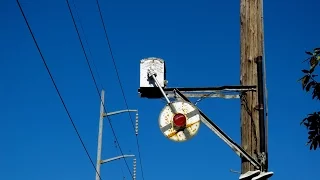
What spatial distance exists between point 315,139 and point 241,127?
Result: 4.61 feet

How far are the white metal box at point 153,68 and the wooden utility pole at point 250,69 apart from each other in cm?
121

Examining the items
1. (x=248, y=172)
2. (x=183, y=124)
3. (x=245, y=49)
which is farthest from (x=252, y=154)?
(x=245, y=49)

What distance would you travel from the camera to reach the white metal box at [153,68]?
26.8 ft

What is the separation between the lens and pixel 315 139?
6328 mm

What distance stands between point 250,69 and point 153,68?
1.47m

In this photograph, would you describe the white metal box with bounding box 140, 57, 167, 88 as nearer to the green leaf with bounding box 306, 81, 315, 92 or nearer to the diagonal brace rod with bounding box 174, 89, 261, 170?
the diagonal brace rod with bounding box 174, 89, 261, 170

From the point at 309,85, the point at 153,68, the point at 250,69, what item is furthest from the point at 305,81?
the point at 153,68

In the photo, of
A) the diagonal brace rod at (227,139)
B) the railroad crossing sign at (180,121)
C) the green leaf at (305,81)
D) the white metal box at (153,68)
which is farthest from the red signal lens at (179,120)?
the green leaf at (305,81)

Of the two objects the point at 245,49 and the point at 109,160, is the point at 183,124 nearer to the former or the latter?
the point at 245,49

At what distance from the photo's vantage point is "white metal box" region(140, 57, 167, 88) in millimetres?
8156

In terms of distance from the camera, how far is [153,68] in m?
8.22

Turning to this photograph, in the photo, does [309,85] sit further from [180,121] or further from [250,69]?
[180,121]

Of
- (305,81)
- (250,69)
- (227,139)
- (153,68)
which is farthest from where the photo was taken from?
(153,68)

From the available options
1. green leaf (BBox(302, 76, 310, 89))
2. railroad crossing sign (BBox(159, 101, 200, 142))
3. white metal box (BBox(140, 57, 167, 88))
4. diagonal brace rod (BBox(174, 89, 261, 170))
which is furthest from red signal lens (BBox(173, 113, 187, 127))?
green leaf (BBox(302, 76, 310, 89))
